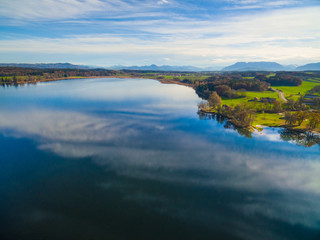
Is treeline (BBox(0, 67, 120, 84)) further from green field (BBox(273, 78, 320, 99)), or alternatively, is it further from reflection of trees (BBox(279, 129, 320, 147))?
green field (BBox(273, 78, 320, 99))

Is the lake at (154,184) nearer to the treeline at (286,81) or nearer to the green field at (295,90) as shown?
the green field at (295,90)

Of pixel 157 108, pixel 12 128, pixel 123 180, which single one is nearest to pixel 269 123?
pixel 157 108

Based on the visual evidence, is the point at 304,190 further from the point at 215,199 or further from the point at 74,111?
the point at 74,111

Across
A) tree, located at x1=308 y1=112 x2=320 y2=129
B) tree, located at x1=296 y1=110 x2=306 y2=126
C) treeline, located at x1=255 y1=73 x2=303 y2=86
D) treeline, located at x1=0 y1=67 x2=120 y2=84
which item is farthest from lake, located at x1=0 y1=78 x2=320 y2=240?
treeline, located at x1=0 y1=67 x2=120 y2=84

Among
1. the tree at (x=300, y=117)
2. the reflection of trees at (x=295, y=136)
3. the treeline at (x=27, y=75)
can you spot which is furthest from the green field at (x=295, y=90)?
the treeline at (x=27, y=75)

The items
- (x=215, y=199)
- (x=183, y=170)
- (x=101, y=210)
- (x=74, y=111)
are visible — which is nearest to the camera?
(x=101, y=210)
